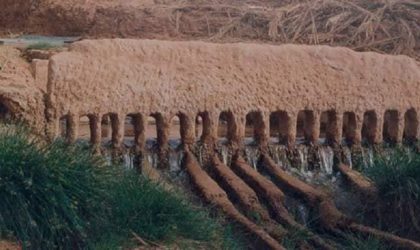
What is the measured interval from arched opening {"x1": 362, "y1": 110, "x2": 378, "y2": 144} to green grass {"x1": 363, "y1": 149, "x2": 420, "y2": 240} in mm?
1505

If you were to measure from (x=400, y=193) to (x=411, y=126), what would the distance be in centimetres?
212

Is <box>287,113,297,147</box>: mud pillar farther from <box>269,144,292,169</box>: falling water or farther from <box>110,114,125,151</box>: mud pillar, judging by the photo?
<box>110,114,125,151</box>: mud pillar

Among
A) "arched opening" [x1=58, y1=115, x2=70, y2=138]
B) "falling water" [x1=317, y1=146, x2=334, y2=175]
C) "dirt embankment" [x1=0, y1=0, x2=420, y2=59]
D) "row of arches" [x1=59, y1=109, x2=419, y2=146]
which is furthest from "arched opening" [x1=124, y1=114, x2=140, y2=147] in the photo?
"dirt embankment" [x1=0, y1=0, x2=420, y2=59]

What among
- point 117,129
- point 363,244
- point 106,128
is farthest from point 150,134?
point 363,244

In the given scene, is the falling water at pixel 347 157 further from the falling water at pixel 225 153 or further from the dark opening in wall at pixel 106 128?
the dark opening in wall at pixel 106 128

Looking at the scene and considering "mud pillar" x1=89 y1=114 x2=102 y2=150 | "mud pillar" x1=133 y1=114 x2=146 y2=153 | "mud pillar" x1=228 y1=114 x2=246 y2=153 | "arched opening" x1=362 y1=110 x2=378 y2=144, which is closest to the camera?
"mud pillar" x1=89 y1=114 x2=102 y2=150

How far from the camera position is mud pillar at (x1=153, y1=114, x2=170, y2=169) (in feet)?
30.3

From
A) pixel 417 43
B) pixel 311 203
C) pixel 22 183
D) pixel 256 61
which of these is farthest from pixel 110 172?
pixel 417 43

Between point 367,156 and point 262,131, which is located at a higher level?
point 262,131

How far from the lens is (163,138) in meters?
9.32

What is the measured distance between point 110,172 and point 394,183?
237cm

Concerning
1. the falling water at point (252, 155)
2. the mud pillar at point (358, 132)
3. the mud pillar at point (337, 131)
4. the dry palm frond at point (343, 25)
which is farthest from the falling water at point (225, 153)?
the dry palm frond at point (343, 25)

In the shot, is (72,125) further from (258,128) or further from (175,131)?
(175,131)

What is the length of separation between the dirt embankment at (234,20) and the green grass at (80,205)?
6.78 m
